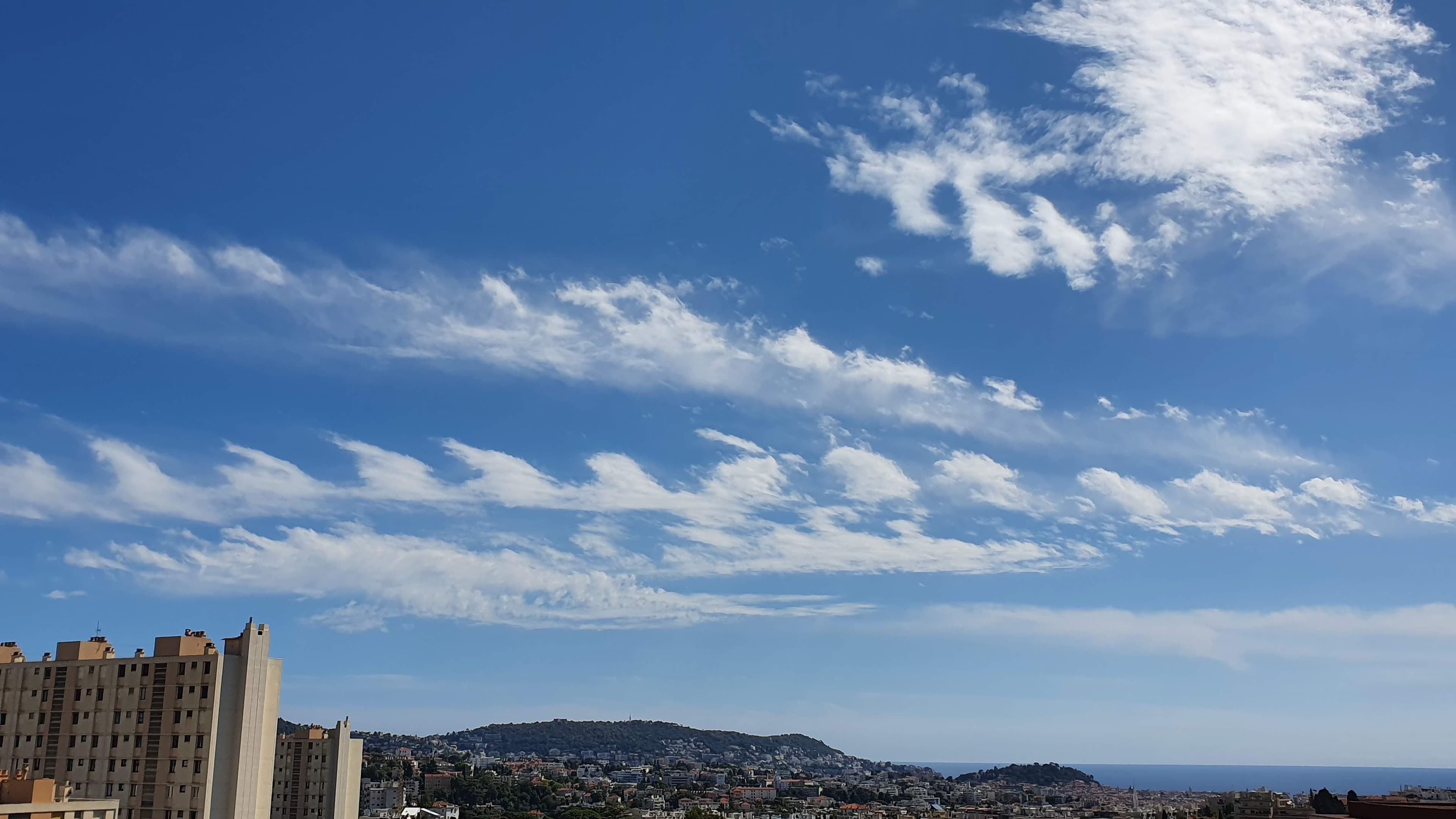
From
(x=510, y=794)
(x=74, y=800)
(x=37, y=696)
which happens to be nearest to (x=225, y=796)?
(x=74, y=800)

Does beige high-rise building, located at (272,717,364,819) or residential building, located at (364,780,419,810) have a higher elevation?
beige high-rise building, located at (272,717,364,819)

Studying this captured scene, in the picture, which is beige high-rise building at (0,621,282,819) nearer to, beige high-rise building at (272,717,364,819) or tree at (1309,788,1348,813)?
beige high-rise building at (272,717,364,819)

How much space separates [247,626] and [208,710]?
12.6ft

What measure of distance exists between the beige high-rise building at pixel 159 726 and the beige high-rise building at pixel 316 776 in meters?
39.6

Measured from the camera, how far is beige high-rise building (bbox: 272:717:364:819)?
89125 millimetres

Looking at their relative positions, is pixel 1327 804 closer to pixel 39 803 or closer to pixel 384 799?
pixel 39 803

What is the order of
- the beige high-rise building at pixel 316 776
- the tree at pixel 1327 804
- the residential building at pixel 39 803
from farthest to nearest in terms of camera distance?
1. the tree at pixel 1327 804
2. the beige high-rise building at pixel 316 776
3. the residential building at pixel 39 803

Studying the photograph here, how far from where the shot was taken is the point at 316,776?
89.8 meters

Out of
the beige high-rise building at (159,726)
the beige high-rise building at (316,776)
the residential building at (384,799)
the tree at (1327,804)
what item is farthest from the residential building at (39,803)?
the residential building at (384,799)

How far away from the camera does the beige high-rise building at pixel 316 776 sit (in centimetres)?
8912

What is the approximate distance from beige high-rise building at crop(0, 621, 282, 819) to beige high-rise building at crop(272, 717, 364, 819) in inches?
1559

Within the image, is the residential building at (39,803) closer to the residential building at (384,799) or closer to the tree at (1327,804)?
the tree at (1327,804)

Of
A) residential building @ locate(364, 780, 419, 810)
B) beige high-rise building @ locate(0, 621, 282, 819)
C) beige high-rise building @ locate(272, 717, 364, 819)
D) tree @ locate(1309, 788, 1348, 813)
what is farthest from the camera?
residential building @ locate(364, 780, 419, 810)

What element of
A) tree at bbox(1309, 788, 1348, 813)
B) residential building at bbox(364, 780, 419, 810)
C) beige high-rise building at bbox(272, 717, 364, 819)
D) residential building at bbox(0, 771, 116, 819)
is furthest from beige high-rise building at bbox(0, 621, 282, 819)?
residential building at bbox(364, 780, 419, 810)
